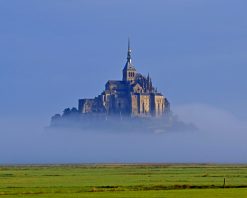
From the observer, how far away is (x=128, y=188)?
55.3 m

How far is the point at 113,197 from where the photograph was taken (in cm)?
4444

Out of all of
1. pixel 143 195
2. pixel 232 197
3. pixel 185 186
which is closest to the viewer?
pixel 232 197

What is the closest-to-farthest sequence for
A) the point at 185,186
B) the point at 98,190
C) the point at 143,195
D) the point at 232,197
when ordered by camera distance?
the point at 232,197, the point at 143,195, the point at 98,190, the point at 185,186

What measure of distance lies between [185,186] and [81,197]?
52.4 feet

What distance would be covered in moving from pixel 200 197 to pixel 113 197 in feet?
18.2

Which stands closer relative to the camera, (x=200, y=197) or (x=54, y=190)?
(x=200, y=197)

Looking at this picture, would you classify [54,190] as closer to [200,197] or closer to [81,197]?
[81,197]

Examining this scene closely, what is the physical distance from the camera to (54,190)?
5344 cm

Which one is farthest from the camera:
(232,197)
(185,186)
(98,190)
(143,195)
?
(185,186)

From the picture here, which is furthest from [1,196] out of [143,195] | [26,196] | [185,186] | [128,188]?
[185,186]

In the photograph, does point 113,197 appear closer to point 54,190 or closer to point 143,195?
point 143,195

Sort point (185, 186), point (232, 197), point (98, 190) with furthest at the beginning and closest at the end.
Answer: point (185, 186) < point (98, 190) < point (232, 197)

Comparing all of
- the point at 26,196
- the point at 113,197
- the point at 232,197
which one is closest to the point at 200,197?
the point at 232,197

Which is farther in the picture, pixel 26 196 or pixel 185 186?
pixel 185 186
